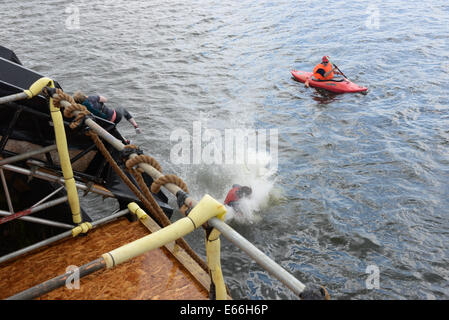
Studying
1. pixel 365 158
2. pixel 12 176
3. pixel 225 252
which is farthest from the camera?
pixel 365 158

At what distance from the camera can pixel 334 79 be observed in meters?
16.1

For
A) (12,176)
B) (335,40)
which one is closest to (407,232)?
(12,176)

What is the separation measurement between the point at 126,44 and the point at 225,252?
16522mm

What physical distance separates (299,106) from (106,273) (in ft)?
40.5

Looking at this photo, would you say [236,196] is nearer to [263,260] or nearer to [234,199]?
[234,199]

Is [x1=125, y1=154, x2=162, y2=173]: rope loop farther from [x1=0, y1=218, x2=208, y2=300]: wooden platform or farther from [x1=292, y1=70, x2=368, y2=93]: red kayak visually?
[x1=292, y1=70, x2=368, y2=93]: red kayak

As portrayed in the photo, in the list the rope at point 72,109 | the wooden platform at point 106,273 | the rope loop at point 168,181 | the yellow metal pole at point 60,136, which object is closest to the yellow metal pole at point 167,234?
the rope loop at point 168,181

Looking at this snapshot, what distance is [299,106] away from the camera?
50.2 ft

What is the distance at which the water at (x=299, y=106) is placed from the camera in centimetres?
847

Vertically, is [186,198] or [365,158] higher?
[186,198]

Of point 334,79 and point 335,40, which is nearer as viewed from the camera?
point 334,79

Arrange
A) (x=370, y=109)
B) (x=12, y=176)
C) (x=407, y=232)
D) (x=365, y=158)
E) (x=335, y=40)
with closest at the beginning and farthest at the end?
(x=12, y=176) < (x=407, y=232) < (x=365, y=158) < (x=370, y=109) < (x=335, y=40)

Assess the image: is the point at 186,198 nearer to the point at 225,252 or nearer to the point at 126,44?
the point at 225,252
